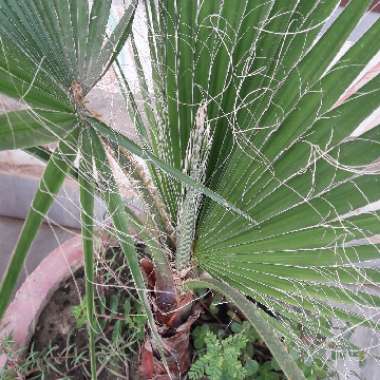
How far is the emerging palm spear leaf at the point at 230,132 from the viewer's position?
516 mm

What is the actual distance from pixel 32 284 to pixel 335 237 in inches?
26.9

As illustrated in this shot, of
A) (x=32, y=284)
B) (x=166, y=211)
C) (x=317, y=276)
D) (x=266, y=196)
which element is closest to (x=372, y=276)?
(x=317, y=276)

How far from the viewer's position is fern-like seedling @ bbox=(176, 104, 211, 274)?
59 centimetres

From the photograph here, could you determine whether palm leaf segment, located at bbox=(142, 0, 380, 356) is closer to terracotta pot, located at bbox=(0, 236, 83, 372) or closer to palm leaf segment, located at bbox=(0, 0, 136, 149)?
palm leaf segment, located at bbox=(0, 0, 136, 149)

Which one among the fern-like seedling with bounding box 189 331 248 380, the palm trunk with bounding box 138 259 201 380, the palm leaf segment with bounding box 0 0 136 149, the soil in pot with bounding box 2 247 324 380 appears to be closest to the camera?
the palm leaf segment with bounding box 0 0 136 149

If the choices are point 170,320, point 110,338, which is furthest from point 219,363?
point 110,338

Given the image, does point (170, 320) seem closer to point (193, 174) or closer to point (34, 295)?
point (193, 174)

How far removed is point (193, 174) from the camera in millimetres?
604

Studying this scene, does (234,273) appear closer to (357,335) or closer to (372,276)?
(372,276)

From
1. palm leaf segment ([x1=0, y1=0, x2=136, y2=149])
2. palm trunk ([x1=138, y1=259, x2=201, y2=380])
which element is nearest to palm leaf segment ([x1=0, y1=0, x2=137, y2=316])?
palm leaf segment ([x1=0, y1=0, x2=136, y2=149])

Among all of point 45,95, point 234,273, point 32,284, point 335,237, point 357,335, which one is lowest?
point 357,335

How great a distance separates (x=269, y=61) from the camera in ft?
1.87

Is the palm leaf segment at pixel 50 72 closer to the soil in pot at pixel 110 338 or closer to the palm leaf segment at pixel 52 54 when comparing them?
the palm leaf segment at pixel 52 54

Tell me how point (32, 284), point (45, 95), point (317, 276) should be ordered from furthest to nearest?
point (32, 284), point (317, 276), point (45, 95)
